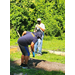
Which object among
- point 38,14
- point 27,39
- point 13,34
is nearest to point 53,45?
point 13,34

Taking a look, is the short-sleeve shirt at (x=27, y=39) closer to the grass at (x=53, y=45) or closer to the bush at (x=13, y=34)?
the grass at (x=53, y=45)

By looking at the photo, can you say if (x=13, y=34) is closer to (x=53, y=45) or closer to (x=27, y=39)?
(x=53, y=45)

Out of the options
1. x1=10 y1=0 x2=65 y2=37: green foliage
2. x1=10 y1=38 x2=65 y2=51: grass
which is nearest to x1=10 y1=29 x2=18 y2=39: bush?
x1=10 y1=0 x2=65 y2=37: green foliage

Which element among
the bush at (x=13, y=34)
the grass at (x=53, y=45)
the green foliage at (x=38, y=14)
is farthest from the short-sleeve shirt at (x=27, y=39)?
the bush at (x=13, y=34)

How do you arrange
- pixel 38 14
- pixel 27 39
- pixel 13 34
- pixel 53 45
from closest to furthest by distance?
1. pixel 27 39
2. pixel 53 45
3. pixel 13 34
4. pixel 38 14

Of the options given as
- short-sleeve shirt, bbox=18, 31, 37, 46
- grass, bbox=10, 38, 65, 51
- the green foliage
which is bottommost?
A: grass, bbox=10, 38, 65, 51

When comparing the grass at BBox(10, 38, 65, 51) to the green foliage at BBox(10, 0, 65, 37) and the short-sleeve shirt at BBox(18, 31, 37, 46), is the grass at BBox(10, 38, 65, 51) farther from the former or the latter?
the short-sleeve shirt at BBox(18, 31, 37, 46)

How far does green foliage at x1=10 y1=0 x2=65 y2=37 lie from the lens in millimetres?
17281

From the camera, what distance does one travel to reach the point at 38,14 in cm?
1888
